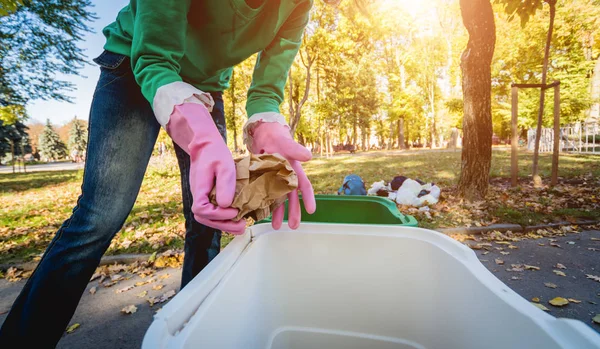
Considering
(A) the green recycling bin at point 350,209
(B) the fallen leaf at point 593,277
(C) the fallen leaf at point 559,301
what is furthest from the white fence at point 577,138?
(A) the green recycling bin at point 350,209

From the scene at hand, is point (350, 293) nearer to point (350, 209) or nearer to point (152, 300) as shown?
point (350, 209)

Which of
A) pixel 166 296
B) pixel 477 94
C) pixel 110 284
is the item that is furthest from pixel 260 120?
pixel 477 94

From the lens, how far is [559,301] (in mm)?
1808

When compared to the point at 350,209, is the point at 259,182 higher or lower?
higher

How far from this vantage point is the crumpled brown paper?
0.70 meters

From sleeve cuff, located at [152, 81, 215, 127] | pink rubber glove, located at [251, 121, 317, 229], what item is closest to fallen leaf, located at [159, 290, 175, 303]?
pink rubber glove, located at [251, 121, 317, 229]

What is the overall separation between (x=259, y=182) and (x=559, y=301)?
2228 millimetres

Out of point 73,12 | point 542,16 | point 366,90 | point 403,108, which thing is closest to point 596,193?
point 542,16

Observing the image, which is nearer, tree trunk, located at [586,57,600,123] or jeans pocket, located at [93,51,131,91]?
jeans pocket, located at [93,51,131,91]

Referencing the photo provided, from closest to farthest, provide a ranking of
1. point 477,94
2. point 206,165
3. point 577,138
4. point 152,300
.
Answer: point 206,165 < point 152,300 < point 477,94 < point 577,138

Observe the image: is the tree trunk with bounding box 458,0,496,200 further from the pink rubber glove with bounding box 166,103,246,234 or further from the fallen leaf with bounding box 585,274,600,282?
the pink rubber glove with bounding box 166,103,246,234

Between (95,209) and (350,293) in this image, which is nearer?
(95,209)

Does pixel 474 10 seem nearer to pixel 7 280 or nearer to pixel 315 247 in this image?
pixel 315 247

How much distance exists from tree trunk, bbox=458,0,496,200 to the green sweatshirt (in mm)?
3521
